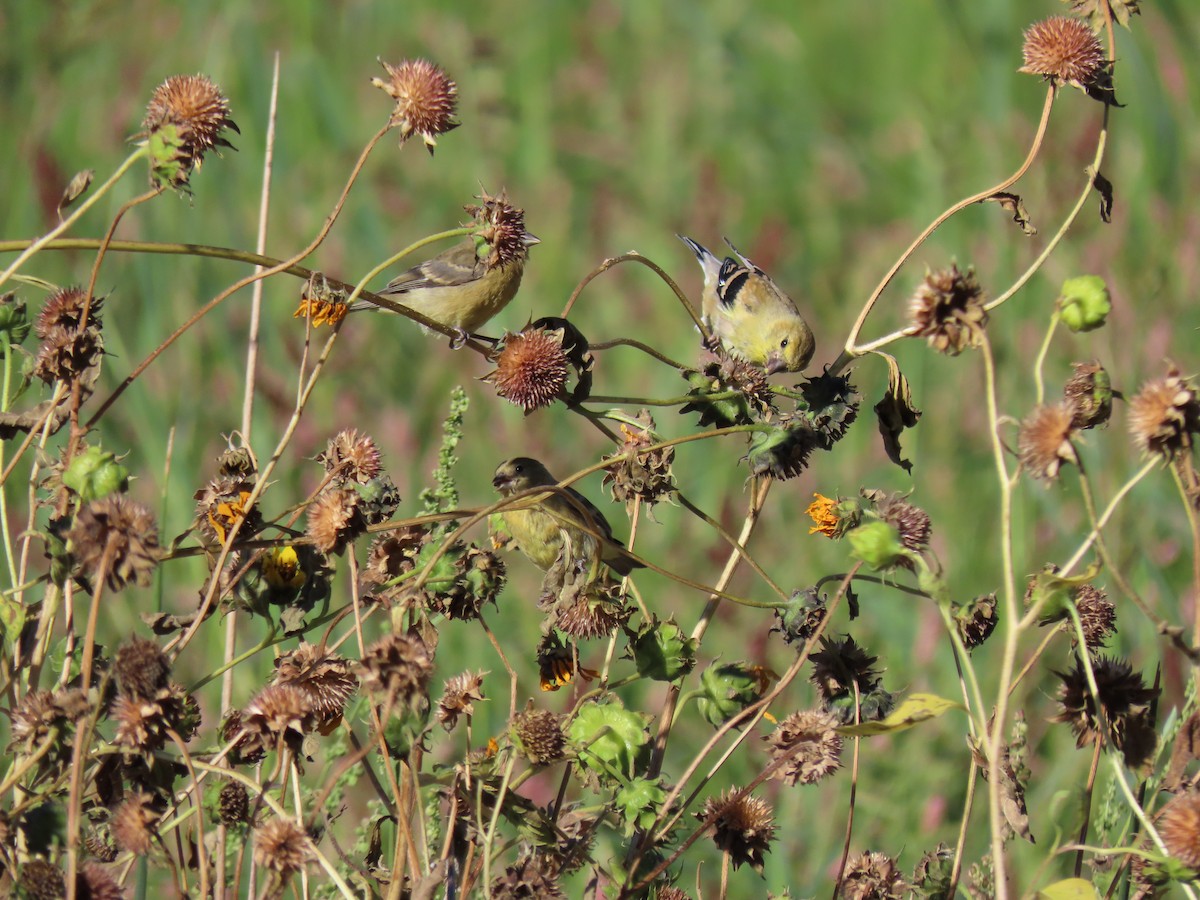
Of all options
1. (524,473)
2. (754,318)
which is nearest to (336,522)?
(524,473)

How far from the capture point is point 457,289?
15.3ft

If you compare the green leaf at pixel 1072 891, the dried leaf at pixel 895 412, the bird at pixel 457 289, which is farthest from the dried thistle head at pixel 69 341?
the bird at pixel 457 289

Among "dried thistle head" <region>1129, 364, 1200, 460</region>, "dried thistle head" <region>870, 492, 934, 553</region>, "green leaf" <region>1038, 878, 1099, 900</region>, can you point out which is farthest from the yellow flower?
"green leaf" <region>1038, 878, 1099, 900</region>

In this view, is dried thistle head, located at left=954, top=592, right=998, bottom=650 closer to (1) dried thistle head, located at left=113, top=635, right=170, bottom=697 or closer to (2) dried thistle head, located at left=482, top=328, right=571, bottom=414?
(2) dried thistle head, located at left=482, top=328, right=571, bottom=414

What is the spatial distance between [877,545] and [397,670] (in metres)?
0.52

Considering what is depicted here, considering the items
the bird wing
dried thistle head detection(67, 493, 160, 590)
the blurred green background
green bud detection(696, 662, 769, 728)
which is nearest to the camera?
dried thistle head detection(67, 493, 160, 590)

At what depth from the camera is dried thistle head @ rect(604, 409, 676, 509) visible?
1.83m

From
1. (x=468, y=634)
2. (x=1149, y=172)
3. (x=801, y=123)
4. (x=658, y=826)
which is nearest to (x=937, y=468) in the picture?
(x=1149, y=172)

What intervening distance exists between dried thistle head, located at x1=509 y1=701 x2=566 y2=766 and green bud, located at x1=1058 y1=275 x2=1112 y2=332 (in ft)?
2.43

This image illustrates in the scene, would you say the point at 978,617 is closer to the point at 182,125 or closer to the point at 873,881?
the point at 873,881

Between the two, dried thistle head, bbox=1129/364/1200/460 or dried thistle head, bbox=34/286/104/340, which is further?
dried thistle head, bbox=34/286/104/340

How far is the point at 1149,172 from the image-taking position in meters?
4.87

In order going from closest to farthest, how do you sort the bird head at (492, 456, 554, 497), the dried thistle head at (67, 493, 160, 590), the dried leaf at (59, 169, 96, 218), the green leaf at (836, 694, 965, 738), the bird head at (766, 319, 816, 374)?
the dried thistle head at (67, 493, 160, 590), the green leaf at (836, 694, 965, 738), the dried leaf at (59, 169, 96, 218), the bird head at (492, 456, 554, 497), the bird head at (766, 319, 816, 374)

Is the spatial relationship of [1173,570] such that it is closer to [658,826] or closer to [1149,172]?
[1149,172]
